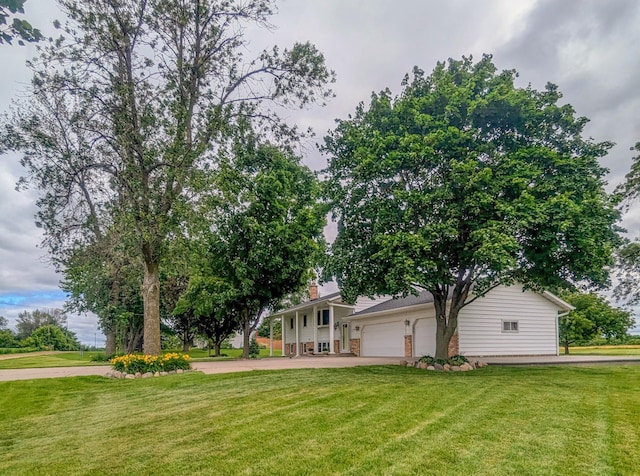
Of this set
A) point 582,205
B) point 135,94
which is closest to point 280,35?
point 135,94

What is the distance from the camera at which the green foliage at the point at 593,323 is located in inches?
968

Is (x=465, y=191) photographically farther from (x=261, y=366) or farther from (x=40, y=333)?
(x=40, y=333)

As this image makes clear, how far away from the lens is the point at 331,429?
5.20m

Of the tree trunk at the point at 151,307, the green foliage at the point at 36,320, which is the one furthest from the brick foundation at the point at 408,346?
the green foliage at the point at 36,320

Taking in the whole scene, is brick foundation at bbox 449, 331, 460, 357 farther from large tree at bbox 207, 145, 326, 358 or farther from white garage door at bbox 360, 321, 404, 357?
large tree at bbox 207, 145, 326, 358

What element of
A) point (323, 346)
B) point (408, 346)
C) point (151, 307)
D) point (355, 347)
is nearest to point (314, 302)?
point (323, 346)

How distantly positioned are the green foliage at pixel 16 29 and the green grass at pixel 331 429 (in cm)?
377

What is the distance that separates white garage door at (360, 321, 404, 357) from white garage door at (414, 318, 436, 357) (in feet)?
3.89

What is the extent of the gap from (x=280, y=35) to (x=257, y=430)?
42.1 ft

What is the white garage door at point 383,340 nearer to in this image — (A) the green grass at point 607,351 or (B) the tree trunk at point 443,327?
(B) the tree trunk at point 443,327

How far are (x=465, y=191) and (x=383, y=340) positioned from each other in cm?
1209

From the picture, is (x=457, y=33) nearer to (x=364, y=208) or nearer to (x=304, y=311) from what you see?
(x=364, y=208)

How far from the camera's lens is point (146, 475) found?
3838mm

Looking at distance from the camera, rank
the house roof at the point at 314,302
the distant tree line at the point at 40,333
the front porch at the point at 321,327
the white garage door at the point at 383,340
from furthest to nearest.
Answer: the distant tree line at the point at 40,333
the front porch at the point at 321,327
the house roof at the point at 314,302
the white garage door at the point at 383,340
